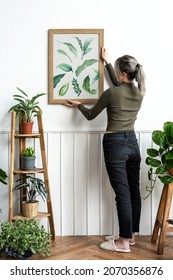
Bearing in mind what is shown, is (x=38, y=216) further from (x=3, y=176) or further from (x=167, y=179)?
(x=167, y=179)

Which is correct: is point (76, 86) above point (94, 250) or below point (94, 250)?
above

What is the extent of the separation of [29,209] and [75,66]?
4.00ft

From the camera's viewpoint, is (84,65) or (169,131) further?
(84,65)

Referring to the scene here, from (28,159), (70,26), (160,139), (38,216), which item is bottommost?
(38,216)

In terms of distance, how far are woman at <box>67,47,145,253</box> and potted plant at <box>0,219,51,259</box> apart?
1.67 ft

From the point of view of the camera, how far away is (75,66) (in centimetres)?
344

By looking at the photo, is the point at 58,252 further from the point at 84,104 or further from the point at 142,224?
the point at 84,104

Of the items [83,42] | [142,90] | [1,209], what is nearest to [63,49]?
[83,42]

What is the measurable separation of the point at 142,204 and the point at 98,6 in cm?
169

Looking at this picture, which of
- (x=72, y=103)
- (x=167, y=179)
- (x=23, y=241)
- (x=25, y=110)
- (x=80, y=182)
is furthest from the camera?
(x=80, y=182)

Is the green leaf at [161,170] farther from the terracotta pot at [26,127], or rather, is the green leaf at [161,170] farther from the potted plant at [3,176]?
the potted plant at [3,176]

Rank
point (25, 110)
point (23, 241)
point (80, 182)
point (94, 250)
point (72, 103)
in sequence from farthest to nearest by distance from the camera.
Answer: point (80, 182), point (72, 103), point (25, 110), point (94, 250), point (23, 241)

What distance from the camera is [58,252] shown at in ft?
10.2

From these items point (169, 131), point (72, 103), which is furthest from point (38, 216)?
point (169, 131)
